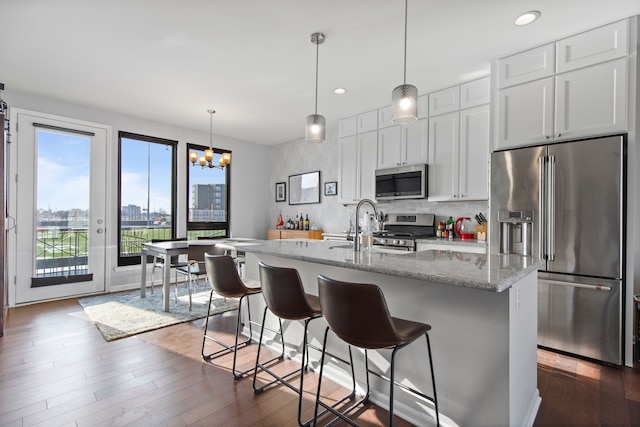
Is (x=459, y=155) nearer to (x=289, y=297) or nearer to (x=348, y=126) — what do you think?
(x=348, y=126)

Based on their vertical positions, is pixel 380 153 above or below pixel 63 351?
above

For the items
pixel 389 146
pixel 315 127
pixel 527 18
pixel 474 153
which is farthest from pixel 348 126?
pixel 527 18

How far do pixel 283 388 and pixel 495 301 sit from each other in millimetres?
1428

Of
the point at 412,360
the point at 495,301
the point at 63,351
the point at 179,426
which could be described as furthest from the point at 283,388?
the point at 63,351

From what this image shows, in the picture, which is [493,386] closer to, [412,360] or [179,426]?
[412,360]

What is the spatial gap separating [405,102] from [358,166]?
2598mm

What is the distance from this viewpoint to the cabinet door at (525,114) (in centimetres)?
271

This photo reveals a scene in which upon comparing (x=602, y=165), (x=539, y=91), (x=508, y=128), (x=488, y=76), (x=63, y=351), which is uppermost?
(x=488, y=76)

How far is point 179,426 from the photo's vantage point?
5.57 feet

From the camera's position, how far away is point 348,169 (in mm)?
4766

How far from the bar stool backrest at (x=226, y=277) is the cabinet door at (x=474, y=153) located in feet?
8.56

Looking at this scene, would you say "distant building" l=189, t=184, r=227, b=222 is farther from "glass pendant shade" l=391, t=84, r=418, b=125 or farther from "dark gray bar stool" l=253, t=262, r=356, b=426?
"glass pendant shade" l=391, t=84, r=418, b=125

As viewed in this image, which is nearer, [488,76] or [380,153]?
[488,76]

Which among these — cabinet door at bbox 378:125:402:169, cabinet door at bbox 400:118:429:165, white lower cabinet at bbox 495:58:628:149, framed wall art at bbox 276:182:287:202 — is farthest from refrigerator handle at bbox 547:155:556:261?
framed wall art at bbox 276:182:287:202
